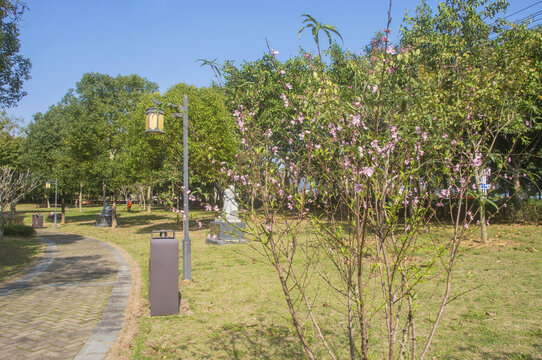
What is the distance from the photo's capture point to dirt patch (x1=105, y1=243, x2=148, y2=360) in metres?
4.71

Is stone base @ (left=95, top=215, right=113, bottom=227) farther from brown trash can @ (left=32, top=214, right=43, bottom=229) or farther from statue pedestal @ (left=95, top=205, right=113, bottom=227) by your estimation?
brown trash can @ (left=32, top=214, right=43, bottom=229)

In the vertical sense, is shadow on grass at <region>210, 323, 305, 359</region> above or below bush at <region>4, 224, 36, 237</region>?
below

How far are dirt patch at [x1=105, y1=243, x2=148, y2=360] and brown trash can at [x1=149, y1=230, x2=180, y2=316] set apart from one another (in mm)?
417

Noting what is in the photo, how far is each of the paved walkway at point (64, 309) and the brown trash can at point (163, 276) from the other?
66 cm

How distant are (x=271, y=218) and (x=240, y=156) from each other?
685 millimetres

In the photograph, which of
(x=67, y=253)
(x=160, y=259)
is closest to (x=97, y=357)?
(x=160, y=259)

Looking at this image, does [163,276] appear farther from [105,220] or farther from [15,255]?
[105,220]

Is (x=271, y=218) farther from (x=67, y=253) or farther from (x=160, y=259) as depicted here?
(x=67, y=253)

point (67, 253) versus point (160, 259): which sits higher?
→ point (160, 259)

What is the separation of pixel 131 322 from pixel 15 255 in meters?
9.85

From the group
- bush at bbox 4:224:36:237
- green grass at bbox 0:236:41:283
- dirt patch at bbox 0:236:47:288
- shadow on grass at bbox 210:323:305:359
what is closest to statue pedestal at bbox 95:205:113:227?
bush at bbox 4:224:36:237

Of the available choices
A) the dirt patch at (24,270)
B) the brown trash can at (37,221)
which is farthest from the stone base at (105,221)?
the dirt patch at (24,270)

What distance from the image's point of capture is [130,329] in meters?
5.62

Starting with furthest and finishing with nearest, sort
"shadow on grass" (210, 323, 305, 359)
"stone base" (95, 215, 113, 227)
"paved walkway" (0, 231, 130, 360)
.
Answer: "stone base" (95, 215, 113, 227), "paved walkway" (0, 231, 130, 360), "shadow on grass" (210, 323, 305, 359)
